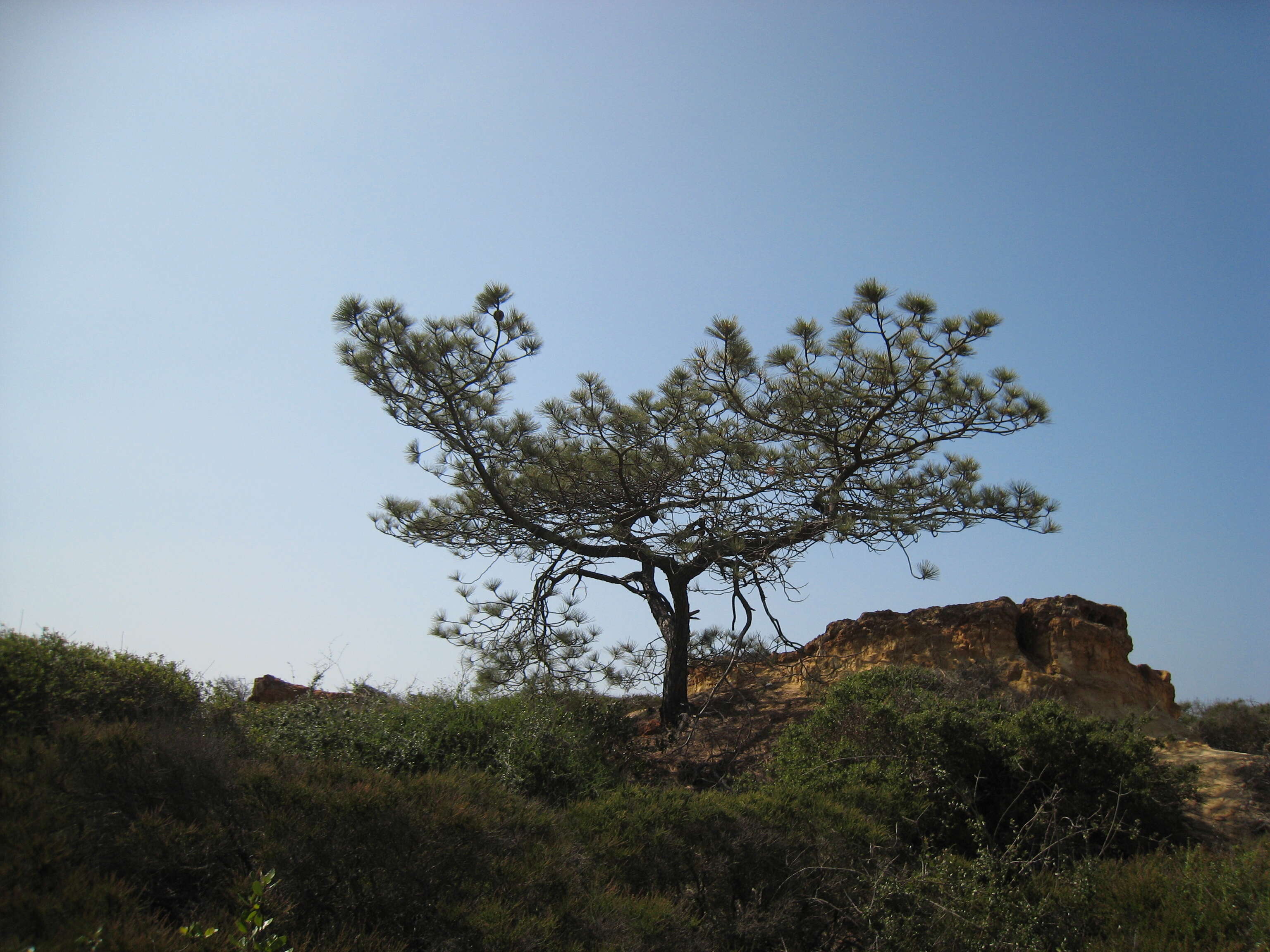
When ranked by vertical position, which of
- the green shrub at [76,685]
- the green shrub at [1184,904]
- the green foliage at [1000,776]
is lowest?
the green shrub at [1184,904]

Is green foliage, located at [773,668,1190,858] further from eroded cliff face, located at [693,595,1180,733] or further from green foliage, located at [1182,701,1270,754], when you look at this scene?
green foliage, located at [1182,701,1270,754]

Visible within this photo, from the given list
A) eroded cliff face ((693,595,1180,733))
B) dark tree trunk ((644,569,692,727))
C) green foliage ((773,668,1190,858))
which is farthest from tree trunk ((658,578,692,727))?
green foliage ((773,668,1190,858))

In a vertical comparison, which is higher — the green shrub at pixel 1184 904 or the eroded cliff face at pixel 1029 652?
the eroded cliff face at pixel 1029 652

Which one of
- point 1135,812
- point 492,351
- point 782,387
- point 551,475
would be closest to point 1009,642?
point 1135,812

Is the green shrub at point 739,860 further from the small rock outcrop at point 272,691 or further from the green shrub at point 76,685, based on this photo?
the small rock outcrop at point 272,691

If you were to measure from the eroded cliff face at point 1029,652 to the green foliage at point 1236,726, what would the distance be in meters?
1.35

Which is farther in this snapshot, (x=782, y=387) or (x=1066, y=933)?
(x=782, y=387)

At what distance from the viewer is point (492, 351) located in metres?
8.50

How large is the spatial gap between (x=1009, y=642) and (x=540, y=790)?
298 inches

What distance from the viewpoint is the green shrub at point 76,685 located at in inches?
218

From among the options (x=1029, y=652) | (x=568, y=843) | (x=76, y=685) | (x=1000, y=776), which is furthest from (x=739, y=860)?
(x=1029, y=652)

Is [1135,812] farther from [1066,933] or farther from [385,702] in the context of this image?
[385,702]

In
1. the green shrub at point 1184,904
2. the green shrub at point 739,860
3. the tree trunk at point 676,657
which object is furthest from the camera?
the tree trunk at point 676,657

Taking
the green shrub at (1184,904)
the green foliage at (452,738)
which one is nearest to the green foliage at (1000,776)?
the green shrub at (1184,904)
